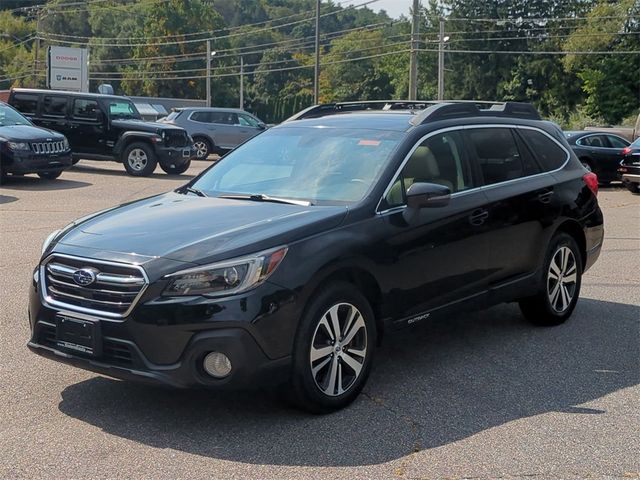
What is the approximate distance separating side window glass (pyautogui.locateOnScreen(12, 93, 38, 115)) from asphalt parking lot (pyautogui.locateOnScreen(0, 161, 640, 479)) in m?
15.3

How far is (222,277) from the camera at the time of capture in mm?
4531

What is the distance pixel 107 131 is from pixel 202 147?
7.57 meters

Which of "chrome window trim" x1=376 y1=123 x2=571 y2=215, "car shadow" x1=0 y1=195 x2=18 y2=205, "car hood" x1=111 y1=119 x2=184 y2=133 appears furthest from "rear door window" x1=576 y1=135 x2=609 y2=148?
"chrome window trim" x1=376 y1=123 x2=571 y2=215

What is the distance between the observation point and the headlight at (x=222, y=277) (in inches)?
177

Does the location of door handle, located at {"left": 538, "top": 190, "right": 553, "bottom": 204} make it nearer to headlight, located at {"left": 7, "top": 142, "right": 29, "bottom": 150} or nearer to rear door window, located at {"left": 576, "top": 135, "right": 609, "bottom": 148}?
headlight, located at {"left": 7, "top": 142, "right": 29, "bottom": 150}

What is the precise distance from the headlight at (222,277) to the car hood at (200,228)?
0.05 metres

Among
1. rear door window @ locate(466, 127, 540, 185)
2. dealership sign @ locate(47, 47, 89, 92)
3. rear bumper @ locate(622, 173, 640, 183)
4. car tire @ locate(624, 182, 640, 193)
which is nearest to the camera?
rear door window @ locate(466, 127, 540, 185)

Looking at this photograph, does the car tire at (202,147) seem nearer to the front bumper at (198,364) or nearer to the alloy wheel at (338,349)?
the alloy wheel at (338,349)

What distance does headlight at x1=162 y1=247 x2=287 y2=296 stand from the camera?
4492 mm

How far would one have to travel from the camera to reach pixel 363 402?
518cm

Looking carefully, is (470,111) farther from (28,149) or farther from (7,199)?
(28,149)

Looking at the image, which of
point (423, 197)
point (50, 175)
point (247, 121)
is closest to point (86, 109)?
point (50, 175)

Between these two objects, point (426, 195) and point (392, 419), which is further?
point (426, 195)

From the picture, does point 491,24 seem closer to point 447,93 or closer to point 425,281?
point 447,93
